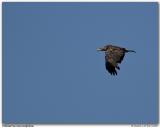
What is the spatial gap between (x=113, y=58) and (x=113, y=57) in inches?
2.4

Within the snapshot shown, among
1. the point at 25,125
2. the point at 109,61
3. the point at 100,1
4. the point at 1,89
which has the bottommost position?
the point at 25,125

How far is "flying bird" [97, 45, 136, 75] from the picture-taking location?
13398mm

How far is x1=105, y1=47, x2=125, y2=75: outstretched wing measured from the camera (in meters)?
13.4

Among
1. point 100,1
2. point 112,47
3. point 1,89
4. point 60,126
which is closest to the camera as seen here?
point 60,126

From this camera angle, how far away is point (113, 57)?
13.6 meters

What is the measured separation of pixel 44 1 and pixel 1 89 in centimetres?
263

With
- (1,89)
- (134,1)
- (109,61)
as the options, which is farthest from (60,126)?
(134,1)

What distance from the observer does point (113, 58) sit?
13531mm

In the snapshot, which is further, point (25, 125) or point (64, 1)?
point (64, 1)

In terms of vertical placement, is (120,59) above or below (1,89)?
above

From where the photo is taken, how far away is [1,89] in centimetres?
1216

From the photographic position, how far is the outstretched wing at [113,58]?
13398 millimetres

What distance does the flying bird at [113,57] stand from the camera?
1340cm

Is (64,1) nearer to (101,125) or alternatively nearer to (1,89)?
(1,89)
